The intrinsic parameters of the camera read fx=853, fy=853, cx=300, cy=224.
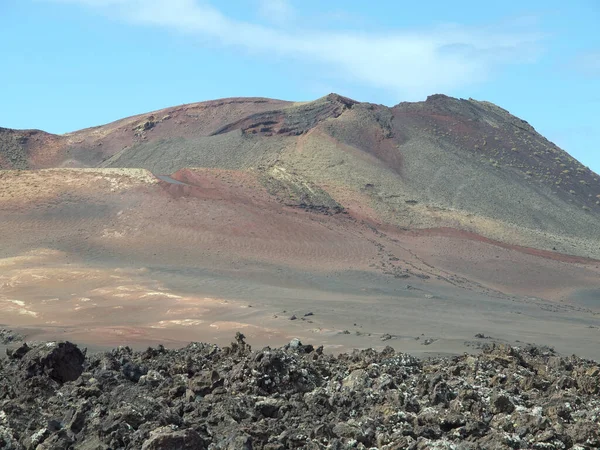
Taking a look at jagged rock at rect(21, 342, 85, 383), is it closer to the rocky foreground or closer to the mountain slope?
the rocky foreground

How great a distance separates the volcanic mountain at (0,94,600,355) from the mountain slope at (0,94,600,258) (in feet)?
0.72

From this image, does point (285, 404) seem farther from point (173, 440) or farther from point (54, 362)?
point (54, 362)

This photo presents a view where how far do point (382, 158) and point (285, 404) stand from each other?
59.0 m

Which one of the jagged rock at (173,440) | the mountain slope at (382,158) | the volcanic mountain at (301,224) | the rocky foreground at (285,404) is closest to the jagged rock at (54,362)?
the rocky foreground at (285,404)

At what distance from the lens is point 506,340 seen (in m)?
24.4

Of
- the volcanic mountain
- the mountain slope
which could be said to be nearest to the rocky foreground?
the volcanic mountain

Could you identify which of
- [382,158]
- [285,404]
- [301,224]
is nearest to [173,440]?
[285,404]

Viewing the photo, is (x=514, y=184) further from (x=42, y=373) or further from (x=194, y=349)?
(x=42, y=373)

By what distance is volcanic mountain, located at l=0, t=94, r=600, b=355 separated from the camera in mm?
31656

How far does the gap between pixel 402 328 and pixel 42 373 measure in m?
17.5

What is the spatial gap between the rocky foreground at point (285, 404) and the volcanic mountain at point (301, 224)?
10121 millimetres

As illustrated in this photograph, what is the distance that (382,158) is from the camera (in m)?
68.2

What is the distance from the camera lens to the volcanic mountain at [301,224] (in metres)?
31.7

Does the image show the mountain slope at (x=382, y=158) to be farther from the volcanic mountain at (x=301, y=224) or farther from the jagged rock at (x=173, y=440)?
the jagged rock at (x=173, y=440)
